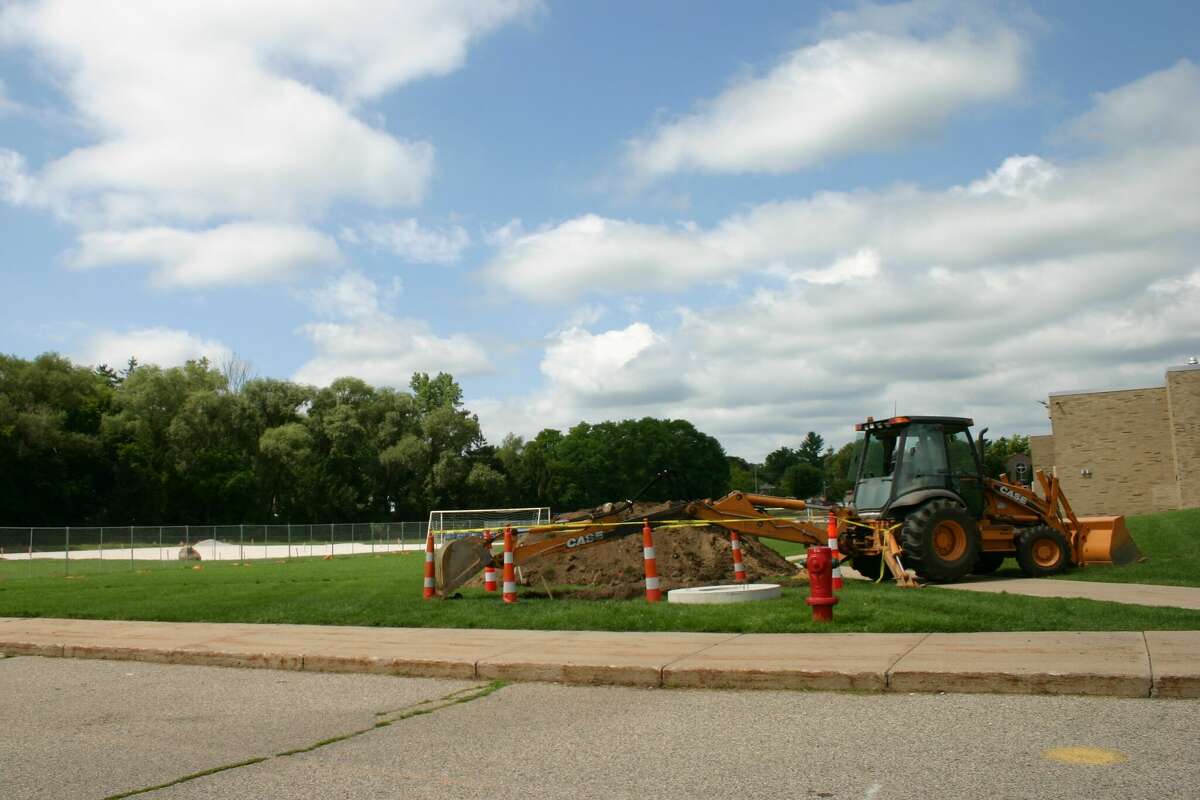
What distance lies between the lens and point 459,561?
50.0 ft

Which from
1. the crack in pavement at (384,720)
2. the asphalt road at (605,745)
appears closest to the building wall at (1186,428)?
the asphalt road at (605,745)

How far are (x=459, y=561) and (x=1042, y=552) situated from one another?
31.8ft

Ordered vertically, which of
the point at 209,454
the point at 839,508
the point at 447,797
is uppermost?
the point at 209,454

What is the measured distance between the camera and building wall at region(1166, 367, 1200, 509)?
44.3 metres

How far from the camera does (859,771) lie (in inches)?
237

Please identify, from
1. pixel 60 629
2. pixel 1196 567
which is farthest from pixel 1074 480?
pixel 60 629

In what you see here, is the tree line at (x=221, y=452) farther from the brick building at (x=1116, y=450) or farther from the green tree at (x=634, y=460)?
the green tree at (x=634, y=460)

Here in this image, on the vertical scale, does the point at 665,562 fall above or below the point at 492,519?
below

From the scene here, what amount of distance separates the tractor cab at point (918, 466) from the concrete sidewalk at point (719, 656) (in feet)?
23.8

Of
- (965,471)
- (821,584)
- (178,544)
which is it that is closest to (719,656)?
(821,584)

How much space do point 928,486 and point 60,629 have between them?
13.0 meters

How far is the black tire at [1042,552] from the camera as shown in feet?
57.9

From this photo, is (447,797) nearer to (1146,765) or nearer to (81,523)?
(1146,765)

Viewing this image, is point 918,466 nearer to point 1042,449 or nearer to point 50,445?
point 1042,449
